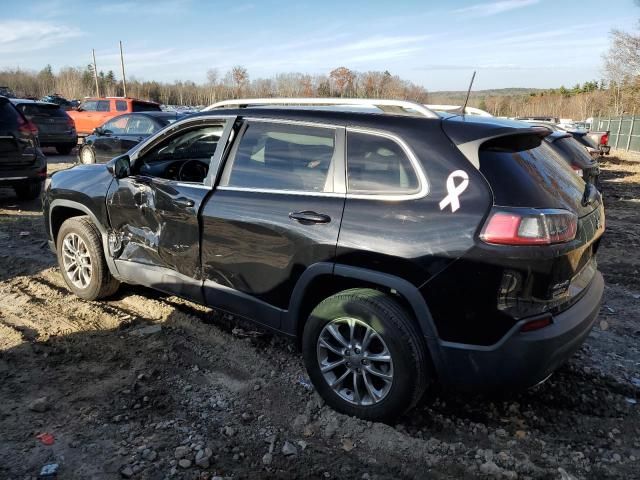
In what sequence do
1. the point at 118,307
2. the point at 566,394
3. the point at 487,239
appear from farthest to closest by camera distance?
1. the point at 118,307
2. the point at 566,394
3. the point at 487,239

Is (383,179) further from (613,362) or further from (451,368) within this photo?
(613,362)

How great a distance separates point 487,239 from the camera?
2510mm

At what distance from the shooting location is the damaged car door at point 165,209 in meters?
3.70

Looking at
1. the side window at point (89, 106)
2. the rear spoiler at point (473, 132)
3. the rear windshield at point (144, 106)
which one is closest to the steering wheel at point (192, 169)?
the rear spoiler at point (473, 132)

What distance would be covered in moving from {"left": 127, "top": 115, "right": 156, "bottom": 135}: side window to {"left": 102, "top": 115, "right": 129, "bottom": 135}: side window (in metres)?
0.35

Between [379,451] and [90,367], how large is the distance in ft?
6.90

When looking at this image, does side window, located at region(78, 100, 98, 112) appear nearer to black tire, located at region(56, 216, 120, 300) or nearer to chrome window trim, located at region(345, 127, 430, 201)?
black tire, located at region(56, 216, 120, 300)

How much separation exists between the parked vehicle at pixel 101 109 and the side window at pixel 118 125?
5.54 m

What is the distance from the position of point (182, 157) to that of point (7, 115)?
200 inches

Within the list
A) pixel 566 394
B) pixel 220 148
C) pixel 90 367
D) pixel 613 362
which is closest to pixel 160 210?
pixel 220 148

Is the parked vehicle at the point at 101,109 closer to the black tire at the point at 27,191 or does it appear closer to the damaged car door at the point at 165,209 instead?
the black tire at the point at 27,191

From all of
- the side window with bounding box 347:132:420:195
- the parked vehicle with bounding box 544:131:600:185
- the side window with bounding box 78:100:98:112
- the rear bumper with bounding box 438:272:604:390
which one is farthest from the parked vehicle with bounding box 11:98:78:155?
the rear bumper with bounding box 438:272:604:390

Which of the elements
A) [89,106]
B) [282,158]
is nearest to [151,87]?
[89,106]

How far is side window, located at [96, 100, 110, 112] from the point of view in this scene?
19953 millimetres
